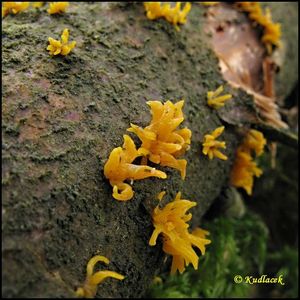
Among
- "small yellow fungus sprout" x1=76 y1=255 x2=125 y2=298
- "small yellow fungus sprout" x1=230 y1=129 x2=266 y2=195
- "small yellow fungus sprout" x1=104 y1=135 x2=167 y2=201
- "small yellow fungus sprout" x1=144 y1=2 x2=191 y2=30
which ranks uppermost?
"small yellow fungus sprout" x1=144 y1=2 x2=191 y2=30

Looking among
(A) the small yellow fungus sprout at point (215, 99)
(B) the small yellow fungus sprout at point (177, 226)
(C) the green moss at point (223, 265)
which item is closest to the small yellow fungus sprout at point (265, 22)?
(A) the small yellow fungus sprout at point (215, 99)

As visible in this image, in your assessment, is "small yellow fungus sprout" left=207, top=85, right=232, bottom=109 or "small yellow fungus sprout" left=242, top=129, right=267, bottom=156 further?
"small yellow fungus sprout" left=242, top=129, right=267, bottom=156

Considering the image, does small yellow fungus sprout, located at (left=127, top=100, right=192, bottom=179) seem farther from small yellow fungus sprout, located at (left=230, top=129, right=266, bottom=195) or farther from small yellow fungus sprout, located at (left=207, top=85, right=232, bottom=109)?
small yellow fungus sprout, located at (left=230, top=129, right=266, bottom=195)

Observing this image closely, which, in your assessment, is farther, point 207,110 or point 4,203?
point 207,110

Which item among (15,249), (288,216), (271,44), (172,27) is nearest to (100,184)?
(15,249)

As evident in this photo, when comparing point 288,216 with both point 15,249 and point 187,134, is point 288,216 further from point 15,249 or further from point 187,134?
point 15,249

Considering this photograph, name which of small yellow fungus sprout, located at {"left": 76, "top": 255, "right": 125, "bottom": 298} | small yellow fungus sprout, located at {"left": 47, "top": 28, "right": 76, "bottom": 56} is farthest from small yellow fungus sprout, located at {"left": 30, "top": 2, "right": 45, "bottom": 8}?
small yellow fungus sprout, located at {"left": 76, "top": 255, "right": 125, "bottom": 298}
